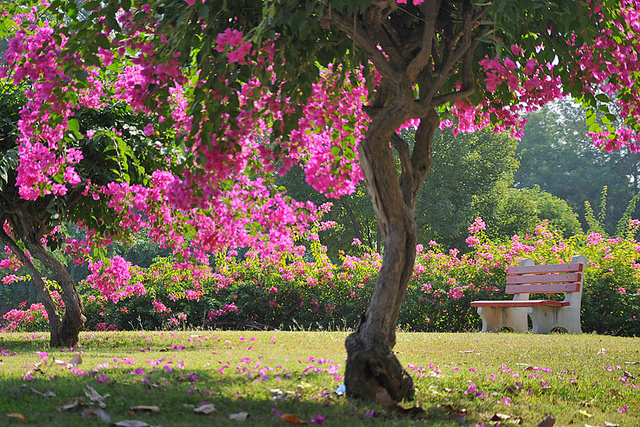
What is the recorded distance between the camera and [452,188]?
2762 centimetres

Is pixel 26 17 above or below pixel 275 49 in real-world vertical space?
above

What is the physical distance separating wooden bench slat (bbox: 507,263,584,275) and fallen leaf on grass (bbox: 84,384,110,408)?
8.89 meters

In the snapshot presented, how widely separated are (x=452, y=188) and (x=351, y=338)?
2405cm

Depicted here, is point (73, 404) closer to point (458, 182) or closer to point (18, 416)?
point (18, 416)

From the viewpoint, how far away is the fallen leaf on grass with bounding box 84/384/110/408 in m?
3.60

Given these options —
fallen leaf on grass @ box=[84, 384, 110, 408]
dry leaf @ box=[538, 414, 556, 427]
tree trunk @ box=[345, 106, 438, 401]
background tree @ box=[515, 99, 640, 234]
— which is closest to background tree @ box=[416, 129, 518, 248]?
background tree @ box=[515, 99, 640, 234]

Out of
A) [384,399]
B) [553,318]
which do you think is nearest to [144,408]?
[384,399]

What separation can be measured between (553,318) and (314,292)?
476 cm

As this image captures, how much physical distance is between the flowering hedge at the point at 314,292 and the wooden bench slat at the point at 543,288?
104cm

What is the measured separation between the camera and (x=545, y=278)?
11.3 m

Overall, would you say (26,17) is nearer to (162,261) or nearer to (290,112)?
(290,112)

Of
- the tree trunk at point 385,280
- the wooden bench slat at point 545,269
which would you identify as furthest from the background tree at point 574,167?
the tree trunk at point 385,280

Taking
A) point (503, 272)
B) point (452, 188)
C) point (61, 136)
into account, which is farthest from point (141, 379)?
point (452, 188)

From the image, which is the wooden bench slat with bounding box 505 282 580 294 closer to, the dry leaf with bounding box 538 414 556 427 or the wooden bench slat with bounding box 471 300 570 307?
the wooden bench slat with bounding box 471 300 570 307
